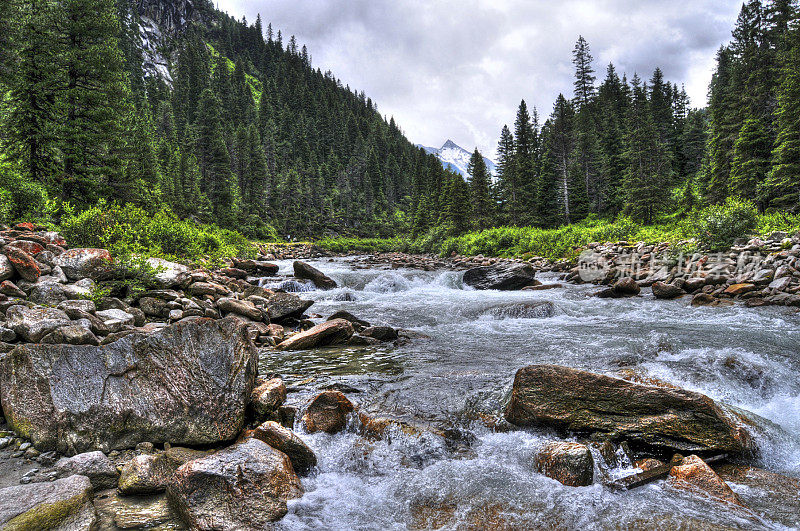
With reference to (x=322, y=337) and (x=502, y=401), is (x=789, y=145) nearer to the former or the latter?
(x=502, y=401)

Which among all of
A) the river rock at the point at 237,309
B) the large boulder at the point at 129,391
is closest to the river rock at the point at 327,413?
the large boulder at the point at 129,391

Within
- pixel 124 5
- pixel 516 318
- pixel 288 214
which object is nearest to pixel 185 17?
pixel 124 5

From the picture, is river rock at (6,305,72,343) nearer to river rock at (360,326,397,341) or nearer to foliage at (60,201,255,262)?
foliage at (60,201,255,262)

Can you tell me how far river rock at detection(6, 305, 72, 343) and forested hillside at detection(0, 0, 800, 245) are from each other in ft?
24.6

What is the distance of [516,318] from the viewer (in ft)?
39.4

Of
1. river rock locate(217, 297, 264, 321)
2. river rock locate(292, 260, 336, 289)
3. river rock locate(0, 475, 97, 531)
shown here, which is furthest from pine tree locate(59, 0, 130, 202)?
river rock locate(0, 475, 97, 531)

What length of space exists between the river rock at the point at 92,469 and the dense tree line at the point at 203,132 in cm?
1473

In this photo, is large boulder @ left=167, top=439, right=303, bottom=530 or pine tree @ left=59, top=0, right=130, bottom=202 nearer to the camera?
large boulder @ left=167, top=439, right=303, bottom=530

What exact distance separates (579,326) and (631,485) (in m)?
7.40

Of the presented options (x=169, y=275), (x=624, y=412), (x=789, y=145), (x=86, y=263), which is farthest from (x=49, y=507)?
(x=789, y=145)

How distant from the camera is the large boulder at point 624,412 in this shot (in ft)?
13.1

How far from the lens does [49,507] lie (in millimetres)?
2686

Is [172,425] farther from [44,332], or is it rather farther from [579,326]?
[579,326]

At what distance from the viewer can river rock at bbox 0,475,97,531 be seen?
8.32 ft
